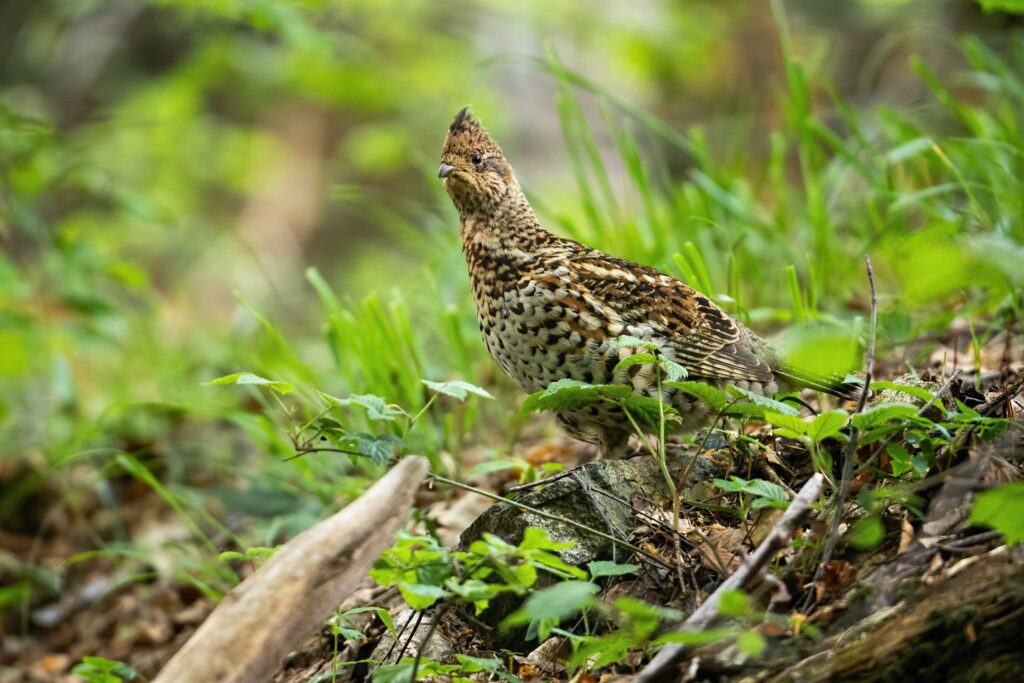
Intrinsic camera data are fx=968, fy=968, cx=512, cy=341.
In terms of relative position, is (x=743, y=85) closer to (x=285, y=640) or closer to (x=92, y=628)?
(x=92, y=628)

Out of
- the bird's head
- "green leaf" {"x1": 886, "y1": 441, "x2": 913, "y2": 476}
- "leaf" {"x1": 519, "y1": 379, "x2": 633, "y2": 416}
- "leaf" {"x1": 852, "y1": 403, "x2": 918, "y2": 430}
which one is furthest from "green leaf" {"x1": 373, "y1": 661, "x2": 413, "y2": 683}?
the bird's head

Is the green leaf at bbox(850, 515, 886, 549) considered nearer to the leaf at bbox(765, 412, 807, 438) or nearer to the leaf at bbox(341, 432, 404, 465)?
the leaf at bbox(765, 412, 807, 438)

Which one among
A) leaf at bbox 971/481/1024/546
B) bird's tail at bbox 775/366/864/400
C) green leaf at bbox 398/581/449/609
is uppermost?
green leaf at bbox 398/581/449/609

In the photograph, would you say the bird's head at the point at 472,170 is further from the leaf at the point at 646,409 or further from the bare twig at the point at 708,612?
the bare twig at the point at 708,612

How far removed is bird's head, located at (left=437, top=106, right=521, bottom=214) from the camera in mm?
3812

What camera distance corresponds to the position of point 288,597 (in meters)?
2.35

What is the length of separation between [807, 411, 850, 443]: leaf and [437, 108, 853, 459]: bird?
74 centimetres

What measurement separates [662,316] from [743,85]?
9184mm

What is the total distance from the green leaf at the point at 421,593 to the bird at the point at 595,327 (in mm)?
1096

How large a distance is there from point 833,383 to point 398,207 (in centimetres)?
1046

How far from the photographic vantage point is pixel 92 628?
4.75 m

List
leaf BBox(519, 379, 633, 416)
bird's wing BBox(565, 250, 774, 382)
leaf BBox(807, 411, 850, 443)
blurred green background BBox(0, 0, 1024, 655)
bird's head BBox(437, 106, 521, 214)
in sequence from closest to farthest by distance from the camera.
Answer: leaf BBox(807, 411, 850, 443) → leaf BBox(519, 379, 633, 416) → bird's wing BBox(565, 250, 774, 382) → bird's head BBox(437, 106, 521, 214) → blurred green background BBox(0, 0, 1024, 655)

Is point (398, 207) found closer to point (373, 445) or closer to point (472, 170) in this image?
point (472, 170)

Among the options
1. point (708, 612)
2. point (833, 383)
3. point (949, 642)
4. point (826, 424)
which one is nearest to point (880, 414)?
point (826, 424)
